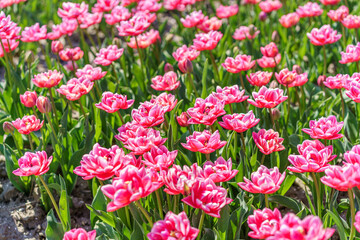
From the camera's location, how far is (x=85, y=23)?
3.67 meters

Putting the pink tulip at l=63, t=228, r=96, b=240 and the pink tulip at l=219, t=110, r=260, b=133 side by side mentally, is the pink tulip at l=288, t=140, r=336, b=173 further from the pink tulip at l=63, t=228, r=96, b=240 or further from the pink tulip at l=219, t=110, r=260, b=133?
the pink tulip at l=63, t=228, r=96, b=240

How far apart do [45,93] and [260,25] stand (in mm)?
2081

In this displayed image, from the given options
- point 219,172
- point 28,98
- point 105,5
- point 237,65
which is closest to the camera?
point 219,172

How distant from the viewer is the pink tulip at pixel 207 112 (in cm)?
206

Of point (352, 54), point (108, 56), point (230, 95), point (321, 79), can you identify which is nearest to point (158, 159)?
point (230, 95)

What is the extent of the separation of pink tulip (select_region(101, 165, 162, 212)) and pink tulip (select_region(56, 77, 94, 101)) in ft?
3.36

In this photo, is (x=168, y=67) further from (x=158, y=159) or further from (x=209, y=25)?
(x=158, y=159)

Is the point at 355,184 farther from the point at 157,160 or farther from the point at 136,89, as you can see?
the point at 136,89

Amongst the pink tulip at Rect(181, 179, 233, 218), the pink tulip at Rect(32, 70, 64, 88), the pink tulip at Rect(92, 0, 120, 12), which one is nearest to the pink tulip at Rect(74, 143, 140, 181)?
the pink tulip at Rect(181, 179, 233, 218)

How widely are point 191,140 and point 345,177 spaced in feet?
2.00

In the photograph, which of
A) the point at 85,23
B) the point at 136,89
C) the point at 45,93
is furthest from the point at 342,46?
the point at 45,93

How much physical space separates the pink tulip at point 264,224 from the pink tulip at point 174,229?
0.19 m

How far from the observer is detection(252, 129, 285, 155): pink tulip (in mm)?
2041

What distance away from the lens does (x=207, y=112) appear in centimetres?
212
